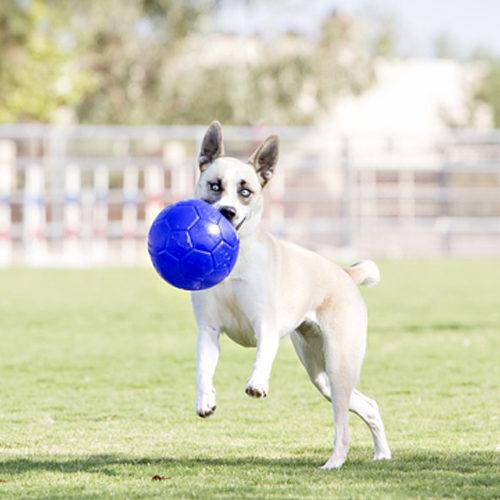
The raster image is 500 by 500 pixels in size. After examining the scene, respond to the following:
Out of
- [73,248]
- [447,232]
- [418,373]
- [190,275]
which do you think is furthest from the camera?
[447,232]

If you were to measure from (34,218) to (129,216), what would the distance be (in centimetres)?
236

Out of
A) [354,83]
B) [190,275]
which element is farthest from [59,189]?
[190,275]

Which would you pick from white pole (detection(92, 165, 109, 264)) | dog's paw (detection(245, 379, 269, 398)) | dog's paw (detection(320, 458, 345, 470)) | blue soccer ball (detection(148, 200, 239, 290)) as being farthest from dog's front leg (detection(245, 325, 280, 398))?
white pole (detection(92, 165, 109, 264))

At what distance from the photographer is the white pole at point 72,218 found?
28.8m

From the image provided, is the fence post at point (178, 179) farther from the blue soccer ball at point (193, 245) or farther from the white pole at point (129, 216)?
the blue soccer ball at point (193, 245)

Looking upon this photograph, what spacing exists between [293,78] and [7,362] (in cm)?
3107

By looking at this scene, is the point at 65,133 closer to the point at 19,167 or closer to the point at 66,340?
the point at 19,167

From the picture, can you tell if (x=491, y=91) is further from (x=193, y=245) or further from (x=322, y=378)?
(x=193, y=245)

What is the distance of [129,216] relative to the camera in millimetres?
30672

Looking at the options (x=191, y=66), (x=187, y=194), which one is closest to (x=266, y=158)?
(x=187, y=194)

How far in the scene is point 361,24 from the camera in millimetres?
44438

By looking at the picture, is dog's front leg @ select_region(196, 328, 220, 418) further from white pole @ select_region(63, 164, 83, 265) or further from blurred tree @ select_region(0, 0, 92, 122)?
blurred tree @ select_region(0, 0, 92, 122)

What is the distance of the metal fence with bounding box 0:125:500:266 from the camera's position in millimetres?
29688

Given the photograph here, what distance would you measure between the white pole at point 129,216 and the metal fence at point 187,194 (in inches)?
1.8
